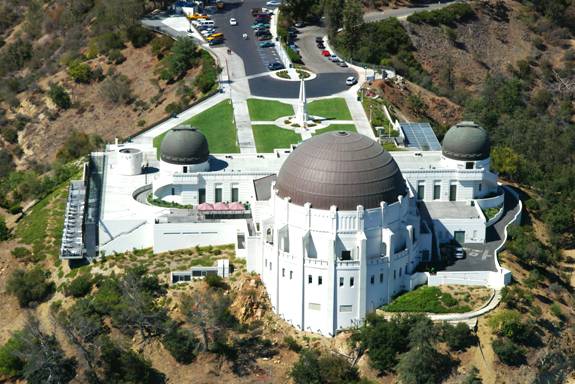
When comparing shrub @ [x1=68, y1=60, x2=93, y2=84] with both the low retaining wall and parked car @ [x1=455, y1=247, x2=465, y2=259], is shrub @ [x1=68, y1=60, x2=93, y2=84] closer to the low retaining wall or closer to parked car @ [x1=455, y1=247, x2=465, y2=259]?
parked car @ [x1=455, y1=247, x2=465, y2=259]

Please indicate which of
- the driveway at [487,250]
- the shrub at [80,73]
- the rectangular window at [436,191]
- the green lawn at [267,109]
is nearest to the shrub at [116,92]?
the shrub at [80,73]

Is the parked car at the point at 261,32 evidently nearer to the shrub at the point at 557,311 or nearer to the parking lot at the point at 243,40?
the parking lot at the point at 243,40

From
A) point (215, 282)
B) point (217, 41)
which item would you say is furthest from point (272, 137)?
point (217, 41)

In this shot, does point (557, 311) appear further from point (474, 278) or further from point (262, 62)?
point (262, 62)

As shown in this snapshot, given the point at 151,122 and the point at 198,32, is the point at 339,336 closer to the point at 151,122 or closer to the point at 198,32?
the point at 151,122

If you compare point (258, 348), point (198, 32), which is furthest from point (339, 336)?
point (198, 32)

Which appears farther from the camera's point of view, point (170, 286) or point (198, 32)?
point (198, 32)
